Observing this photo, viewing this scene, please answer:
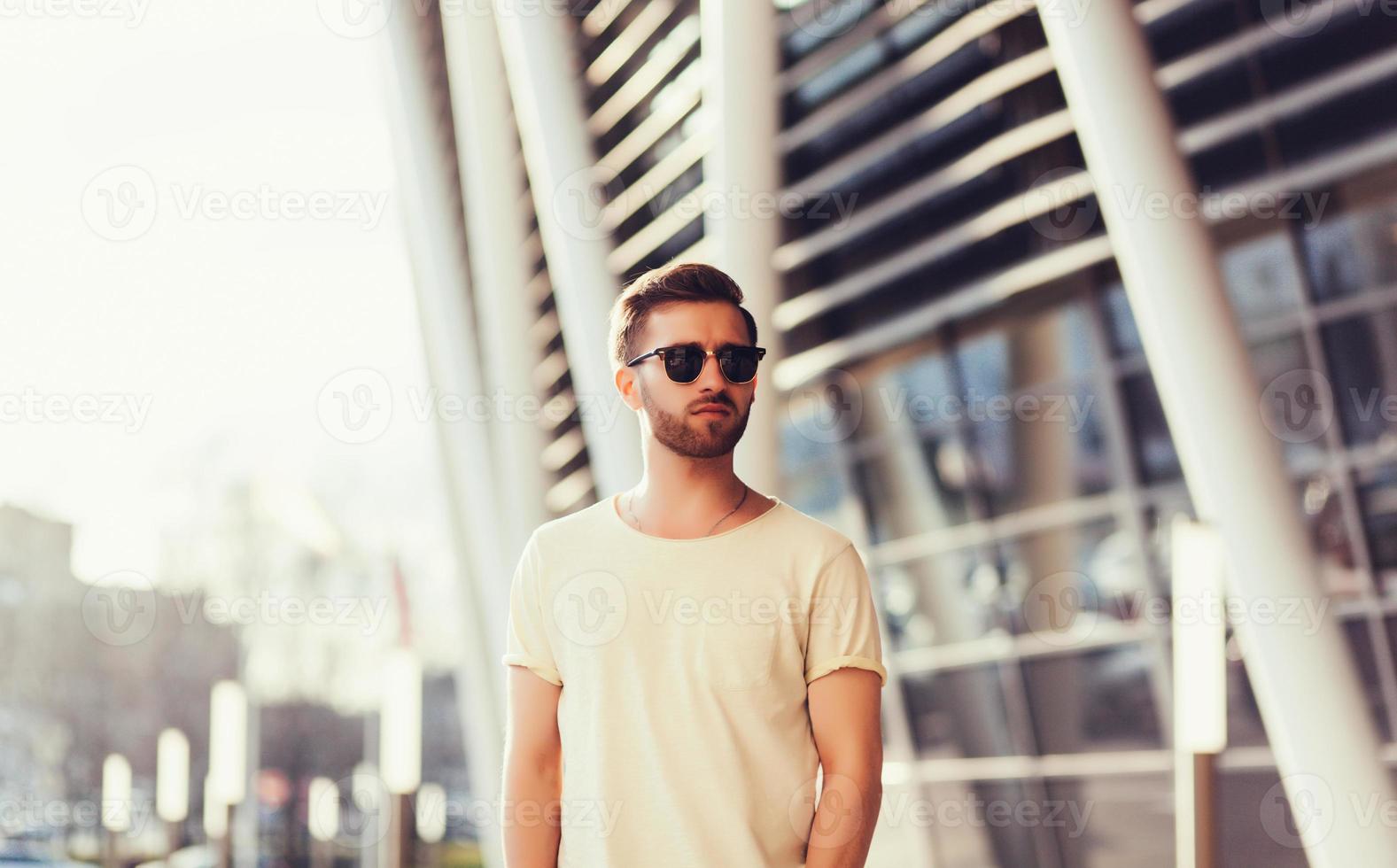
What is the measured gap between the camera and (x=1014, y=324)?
11164mm

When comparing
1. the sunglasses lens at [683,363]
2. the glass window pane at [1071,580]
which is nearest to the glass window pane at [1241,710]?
the glass window pane at [1071,580]

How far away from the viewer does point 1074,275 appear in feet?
35.0

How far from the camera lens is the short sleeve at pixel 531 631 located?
257 cm

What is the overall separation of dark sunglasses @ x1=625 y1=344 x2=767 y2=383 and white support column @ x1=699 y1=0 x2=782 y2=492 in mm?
6277

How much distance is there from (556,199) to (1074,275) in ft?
16.0

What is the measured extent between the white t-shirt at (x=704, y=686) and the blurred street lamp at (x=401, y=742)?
6390mm

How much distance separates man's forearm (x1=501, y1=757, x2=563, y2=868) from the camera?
8.16 feet

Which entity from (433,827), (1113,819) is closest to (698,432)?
(1113,819)

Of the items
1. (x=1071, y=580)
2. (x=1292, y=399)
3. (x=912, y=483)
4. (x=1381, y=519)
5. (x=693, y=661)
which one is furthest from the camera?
(x=912, y=483)

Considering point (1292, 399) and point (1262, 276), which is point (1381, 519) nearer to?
point (1292, 399)

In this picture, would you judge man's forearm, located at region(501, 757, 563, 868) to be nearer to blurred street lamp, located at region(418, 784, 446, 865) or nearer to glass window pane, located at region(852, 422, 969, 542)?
glass window pane, located at region(852, 422, 969, 542)

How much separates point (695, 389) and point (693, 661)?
54cm

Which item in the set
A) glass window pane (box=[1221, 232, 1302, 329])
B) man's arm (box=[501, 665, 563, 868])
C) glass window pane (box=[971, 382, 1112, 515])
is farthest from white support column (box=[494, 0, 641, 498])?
man's arm (box=[501, 665, 563, 868])

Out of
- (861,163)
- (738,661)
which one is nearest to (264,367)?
(861,163)
